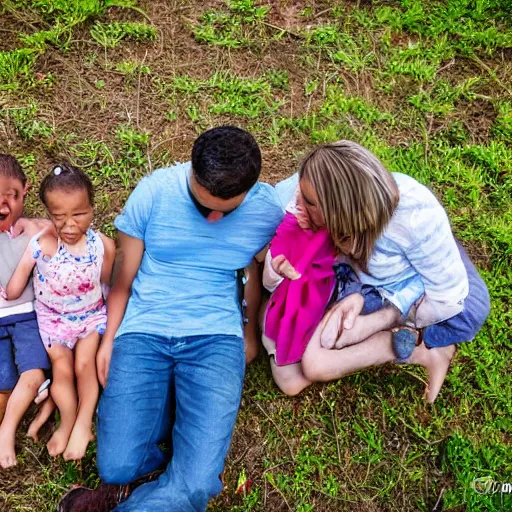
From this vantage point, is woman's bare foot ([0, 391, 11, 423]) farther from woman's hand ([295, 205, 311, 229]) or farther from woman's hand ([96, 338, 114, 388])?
woman's hand ([295, 205, 311, 229])

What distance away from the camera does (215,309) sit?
325 cm

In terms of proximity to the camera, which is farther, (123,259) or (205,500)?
(123,259)

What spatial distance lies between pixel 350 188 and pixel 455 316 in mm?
939

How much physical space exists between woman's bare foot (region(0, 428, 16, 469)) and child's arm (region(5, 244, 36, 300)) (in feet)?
2.20

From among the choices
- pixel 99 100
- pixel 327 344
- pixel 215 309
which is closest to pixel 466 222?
pixel 327 344

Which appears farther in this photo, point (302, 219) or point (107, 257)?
point (107, 257)

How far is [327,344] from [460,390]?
0.91 metres

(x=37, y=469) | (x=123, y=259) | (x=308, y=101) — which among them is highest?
(x=308, y=101)

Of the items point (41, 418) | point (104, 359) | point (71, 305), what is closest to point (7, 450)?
point (41, 418)

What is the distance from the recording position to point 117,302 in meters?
3.30

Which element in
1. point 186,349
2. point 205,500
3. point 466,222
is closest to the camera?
point 205,500

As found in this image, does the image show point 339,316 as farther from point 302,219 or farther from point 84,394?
point 84,394

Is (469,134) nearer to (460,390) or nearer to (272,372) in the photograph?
(460,390)

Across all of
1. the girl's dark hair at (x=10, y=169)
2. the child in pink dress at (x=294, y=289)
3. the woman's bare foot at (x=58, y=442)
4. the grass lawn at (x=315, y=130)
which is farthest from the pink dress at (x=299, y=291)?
the girl's dark hair at (x=10, y=169)
